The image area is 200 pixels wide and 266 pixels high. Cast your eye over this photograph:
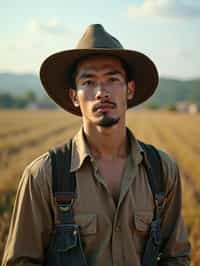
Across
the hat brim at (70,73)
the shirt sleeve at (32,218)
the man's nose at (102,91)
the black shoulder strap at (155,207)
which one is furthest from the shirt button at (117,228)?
the hat brim at (70,73)

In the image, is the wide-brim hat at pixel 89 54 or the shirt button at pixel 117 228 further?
the wide-brim hat at pixel 89 54

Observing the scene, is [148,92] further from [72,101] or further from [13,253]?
[13,253]

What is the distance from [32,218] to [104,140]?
0.55 m

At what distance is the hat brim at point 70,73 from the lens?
99.0 inches

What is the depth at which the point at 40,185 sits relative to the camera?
227cm

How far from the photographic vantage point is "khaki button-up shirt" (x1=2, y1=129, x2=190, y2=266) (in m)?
2.28

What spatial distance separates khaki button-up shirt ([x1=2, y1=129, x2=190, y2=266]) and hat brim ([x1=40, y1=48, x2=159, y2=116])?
0.54 metres

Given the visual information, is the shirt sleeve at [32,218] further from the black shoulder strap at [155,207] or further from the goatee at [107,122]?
the black shoulder strap at [155,207]

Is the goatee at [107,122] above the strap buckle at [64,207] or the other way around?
above

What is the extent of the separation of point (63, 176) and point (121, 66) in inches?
27.4

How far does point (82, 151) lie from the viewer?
8.04 ft

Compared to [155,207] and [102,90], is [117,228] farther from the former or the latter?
[102,90]

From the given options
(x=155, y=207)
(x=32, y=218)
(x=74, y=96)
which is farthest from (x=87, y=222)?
(x=74, y=96)

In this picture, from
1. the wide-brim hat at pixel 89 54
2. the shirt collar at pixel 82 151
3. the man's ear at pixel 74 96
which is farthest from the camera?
the man's ear at pixel 74 96
